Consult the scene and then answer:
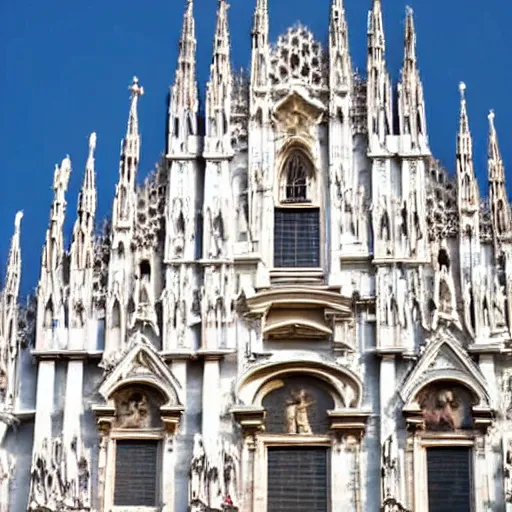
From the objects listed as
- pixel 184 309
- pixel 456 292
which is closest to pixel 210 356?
pixel 184 309

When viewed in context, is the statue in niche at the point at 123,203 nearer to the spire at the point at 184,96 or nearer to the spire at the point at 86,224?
the spire at the point at 86,224

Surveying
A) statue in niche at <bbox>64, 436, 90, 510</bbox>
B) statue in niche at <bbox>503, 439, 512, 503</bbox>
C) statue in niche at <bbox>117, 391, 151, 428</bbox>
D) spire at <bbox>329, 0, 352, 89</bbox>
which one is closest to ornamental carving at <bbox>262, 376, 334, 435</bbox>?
statue in niche at <bbox>117, 391, 151, 428</bbox>

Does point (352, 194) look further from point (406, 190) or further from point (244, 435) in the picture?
point (244, 435)

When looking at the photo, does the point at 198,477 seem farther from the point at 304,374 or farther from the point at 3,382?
the point at 3,382

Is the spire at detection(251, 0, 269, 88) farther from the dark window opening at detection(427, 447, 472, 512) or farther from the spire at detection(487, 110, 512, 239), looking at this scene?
the dark window opening at detection(427, 447, 472, 512)

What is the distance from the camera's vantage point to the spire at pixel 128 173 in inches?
833

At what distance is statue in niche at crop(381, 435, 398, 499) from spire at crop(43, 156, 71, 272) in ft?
17.3

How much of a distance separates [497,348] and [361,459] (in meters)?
2.35

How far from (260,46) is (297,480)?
6401 millimetres

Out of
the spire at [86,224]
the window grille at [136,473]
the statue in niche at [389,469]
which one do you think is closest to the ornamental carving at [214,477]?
the window grille at [136,473]

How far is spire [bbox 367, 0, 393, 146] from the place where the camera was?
21.4 metres

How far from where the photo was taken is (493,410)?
1977 cm

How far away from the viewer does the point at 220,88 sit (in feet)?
71.3

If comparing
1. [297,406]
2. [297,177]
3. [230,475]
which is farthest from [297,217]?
[230,475]
